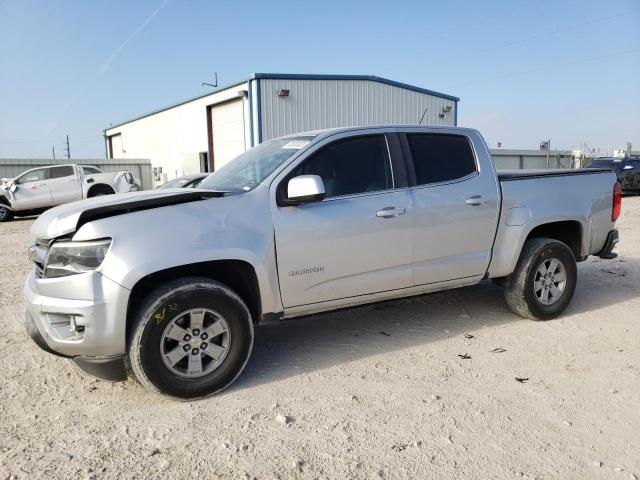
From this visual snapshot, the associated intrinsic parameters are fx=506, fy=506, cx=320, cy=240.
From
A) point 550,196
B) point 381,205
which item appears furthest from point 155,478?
point 550,196

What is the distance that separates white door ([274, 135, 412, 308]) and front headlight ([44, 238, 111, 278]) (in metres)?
1.14

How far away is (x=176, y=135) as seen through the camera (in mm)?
27516

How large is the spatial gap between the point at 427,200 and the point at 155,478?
9.13 ft

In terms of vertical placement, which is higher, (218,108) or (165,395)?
(218,108)

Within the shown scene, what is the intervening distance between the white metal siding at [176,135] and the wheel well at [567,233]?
662 inches

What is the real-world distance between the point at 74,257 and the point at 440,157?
9.73 ft

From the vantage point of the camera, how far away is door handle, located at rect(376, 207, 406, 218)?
12.8ft

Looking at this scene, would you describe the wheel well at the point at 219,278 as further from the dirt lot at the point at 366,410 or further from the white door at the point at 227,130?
the white door at the point at 227,130

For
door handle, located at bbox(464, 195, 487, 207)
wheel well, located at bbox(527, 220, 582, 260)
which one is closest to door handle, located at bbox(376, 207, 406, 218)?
door handle, located at bbox(464, 195, 487, 207)

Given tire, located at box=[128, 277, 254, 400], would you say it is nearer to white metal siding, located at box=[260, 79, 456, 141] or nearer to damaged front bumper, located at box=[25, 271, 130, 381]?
damaged front bumper, located at box=[25, 271, 130, 381]

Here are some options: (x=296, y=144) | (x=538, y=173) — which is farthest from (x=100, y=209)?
(x=538, y=173)

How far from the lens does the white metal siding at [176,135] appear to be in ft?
79.4

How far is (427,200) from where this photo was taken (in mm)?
4133

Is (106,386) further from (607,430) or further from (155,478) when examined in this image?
(607,430)
